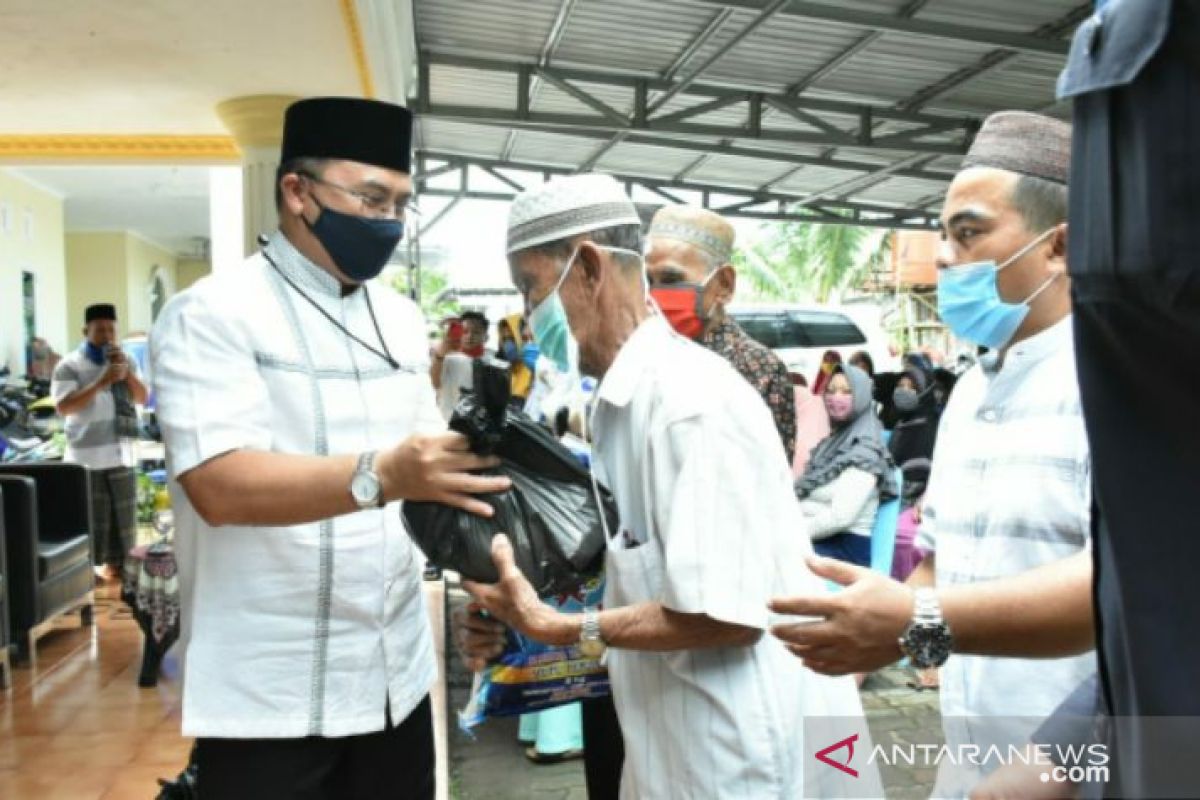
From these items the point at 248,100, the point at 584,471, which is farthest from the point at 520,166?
the point at 584,471

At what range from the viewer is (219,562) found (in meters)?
1.74

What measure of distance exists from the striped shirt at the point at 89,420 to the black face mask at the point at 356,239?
204 inches

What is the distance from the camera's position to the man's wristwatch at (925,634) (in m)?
1.22

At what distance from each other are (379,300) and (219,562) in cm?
62

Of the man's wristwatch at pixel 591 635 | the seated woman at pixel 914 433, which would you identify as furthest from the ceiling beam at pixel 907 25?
the man's wristwatch at pixel 591 635

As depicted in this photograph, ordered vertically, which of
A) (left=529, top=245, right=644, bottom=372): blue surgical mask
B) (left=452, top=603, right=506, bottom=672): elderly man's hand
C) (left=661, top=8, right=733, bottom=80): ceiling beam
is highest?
(left=661, top=8, right=733, bottom=80): ceiling beam

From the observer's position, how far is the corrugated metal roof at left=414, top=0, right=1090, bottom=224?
600 cm

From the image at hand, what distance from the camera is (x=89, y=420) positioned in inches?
254

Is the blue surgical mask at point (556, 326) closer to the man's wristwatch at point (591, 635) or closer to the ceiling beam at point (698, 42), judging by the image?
the man's wristwatch at point (591, 635)

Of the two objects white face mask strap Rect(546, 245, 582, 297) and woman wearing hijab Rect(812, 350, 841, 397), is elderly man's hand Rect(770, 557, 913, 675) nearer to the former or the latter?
white face mask strap Rect(546, 245, 582, 297)

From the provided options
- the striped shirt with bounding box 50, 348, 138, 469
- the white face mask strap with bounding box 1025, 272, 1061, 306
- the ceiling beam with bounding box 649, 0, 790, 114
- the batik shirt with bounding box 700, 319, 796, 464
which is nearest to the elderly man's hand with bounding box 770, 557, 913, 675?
the white face mask strap with bounding box 1025, 272, 1061, 306

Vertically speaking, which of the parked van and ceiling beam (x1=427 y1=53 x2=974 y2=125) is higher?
ceiling beam (x1=427 y1=53 x2=974 y2=125)

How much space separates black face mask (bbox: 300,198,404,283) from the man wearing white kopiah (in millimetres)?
377

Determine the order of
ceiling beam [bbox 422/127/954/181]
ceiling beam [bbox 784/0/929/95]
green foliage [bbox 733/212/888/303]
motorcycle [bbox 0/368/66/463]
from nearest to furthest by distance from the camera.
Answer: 1. ceiling beam [bbox 784/0/929/95]
2. motorcycle [bbox 0/368/66/463]
3. ceiling beam [bbox 422/127/954/181]
4. green foliage [bbox 733/212/888/303]
